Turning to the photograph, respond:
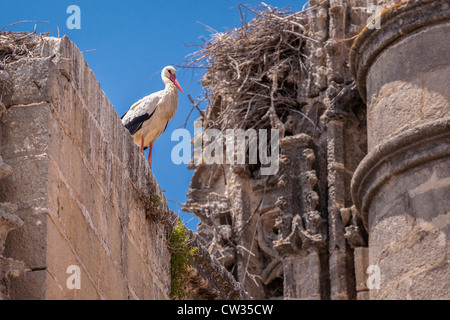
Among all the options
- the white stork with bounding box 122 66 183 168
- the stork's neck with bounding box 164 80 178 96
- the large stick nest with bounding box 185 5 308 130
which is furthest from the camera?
the large stick nest with bounding box 185 5 308 130

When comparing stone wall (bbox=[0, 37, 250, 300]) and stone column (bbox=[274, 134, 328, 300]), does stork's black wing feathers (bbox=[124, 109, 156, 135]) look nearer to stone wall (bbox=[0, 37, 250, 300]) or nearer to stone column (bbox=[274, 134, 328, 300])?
stone column (bbox=[274, 134, 328, 300])

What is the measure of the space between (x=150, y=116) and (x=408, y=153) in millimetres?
2976

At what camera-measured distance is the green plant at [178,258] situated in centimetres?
868

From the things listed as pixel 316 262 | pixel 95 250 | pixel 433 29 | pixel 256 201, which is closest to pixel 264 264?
pixel 256 201

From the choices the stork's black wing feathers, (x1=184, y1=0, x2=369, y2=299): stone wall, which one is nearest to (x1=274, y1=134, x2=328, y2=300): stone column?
(x1=184, y1=0, x2=369, y2=299): stone wall

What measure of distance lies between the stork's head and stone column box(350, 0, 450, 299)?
2629 millimetres

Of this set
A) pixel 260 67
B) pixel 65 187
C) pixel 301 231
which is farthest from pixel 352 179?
pixel 260 67

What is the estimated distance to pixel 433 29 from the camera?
10.3m

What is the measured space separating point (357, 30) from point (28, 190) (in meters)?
9.64

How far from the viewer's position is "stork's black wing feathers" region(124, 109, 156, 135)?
38.4 feet

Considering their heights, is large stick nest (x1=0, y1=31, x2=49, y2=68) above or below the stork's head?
below

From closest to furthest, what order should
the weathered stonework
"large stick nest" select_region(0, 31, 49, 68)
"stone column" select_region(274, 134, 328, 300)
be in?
"large stick nest" select_region(0, 31, 49, 68) → the weathered stonework → "stone column" select_region(274, 134, 328, 300)

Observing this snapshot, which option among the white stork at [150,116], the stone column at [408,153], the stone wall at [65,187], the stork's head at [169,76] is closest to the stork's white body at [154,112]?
the white stork at [150,116]
